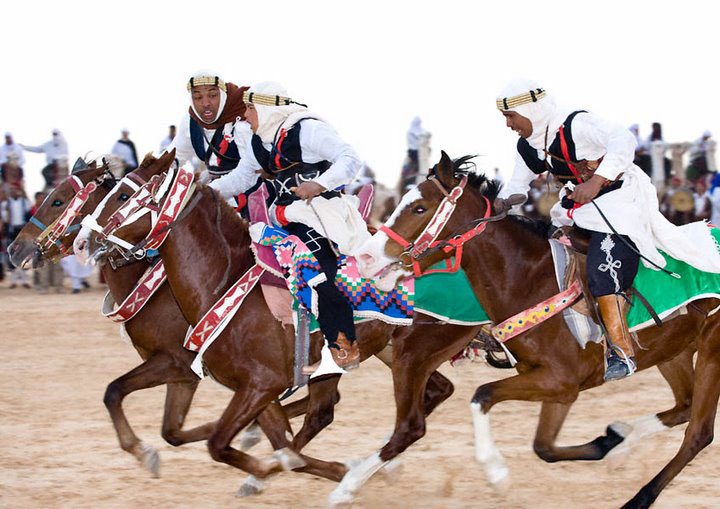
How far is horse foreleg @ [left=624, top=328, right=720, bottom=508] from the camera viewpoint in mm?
6559

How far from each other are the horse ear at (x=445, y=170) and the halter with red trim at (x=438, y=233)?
4 centimetres

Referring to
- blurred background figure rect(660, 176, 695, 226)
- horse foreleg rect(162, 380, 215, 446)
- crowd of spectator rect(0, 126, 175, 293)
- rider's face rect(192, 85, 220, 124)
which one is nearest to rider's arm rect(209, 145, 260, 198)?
rider's face rect(192, 85, 220, 124)

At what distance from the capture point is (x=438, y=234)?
6293 millimetres

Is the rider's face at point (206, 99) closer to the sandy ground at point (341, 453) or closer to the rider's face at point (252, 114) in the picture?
the rider's face at point (252, 114)

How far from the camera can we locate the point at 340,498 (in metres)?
6.50

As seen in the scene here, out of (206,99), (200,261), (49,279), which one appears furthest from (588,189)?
(49,279)

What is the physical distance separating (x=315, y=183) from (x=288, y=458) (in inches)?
67.7

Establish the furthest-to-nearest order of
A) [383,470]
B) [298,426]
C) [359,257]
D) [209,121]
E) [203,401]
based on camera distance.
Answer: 1. [203,401]
2. [298,426]
3. [209,121]
4. [383,470]
5. [359,257]

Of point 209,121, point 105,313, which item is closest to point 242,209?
point 209,121

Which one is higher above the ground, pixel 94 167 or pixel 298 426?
pixel 94 167

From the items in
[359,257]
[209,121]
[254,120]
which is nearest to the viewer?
[359,257]

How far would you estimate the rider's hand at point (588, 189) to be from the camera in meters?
6.12

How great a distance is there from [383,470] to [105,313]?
2.17 m

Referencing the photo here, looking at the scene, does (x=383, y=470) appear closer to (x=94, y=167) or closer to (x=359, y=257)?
(x=359, y=257)
